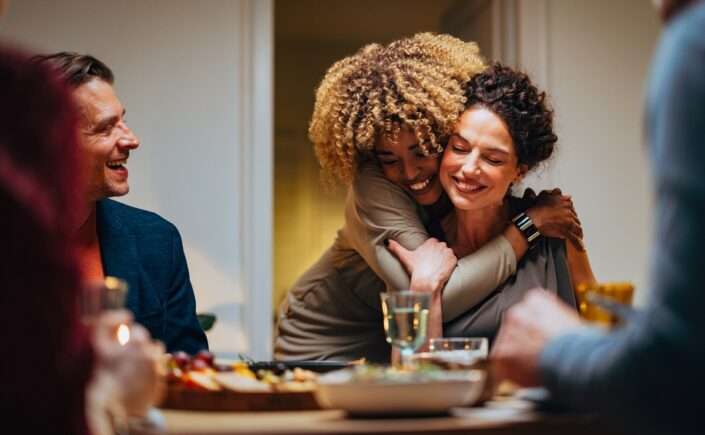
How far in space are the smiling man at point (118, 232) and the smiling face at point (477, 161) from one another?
2.39 ft

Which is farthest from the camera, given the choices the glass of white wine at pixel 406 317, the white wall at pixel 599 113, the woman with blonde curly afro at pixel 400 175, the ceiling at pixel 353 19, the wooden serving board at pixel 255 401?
the ceiling at pixel 353 19

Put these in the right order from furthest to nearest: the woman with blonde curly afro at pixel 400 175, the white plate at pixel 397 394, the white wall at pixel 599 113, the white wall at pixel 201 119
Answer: the white wall at pixel 599 113 < the white wall at pixel 201 119 < the woman with blonde curly afro at pixel 400 175 < the white plate at pixel 397 394

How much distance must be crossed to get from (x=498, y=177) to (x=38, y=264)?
1.66 metres

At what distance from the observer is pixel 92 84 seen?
2.83 metres

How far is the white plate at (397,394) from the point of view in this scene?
139 centimetres

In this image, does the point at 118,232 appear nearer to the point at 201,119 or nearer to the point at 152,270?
the point at 152,270

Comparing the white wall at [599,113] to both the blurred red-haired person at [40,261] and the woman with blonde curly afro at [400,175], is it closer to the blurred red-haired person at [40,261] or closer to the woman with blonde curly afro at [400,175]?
the woman with blonde curly afro at [400,175]

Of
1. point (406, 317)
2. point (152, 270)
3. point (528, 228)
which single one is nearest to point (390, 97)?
point (528, 228)

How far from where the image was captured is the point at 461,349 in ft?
6.09

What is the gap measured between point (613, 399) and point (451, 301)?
57.8 inches

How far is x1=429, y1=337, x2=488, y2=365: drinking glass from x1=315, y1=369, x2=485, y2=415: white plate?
29 cm

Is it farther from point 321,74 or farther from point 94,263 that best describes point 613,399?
point 321,74

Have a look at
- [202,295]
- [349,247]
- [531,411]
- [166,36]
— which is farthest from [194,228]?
[531,411]

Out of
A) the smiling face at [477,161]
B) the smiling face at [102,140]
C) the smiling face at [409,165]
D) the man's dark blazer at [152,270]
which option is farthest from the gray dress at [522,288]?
the smiling face at [102,140]
